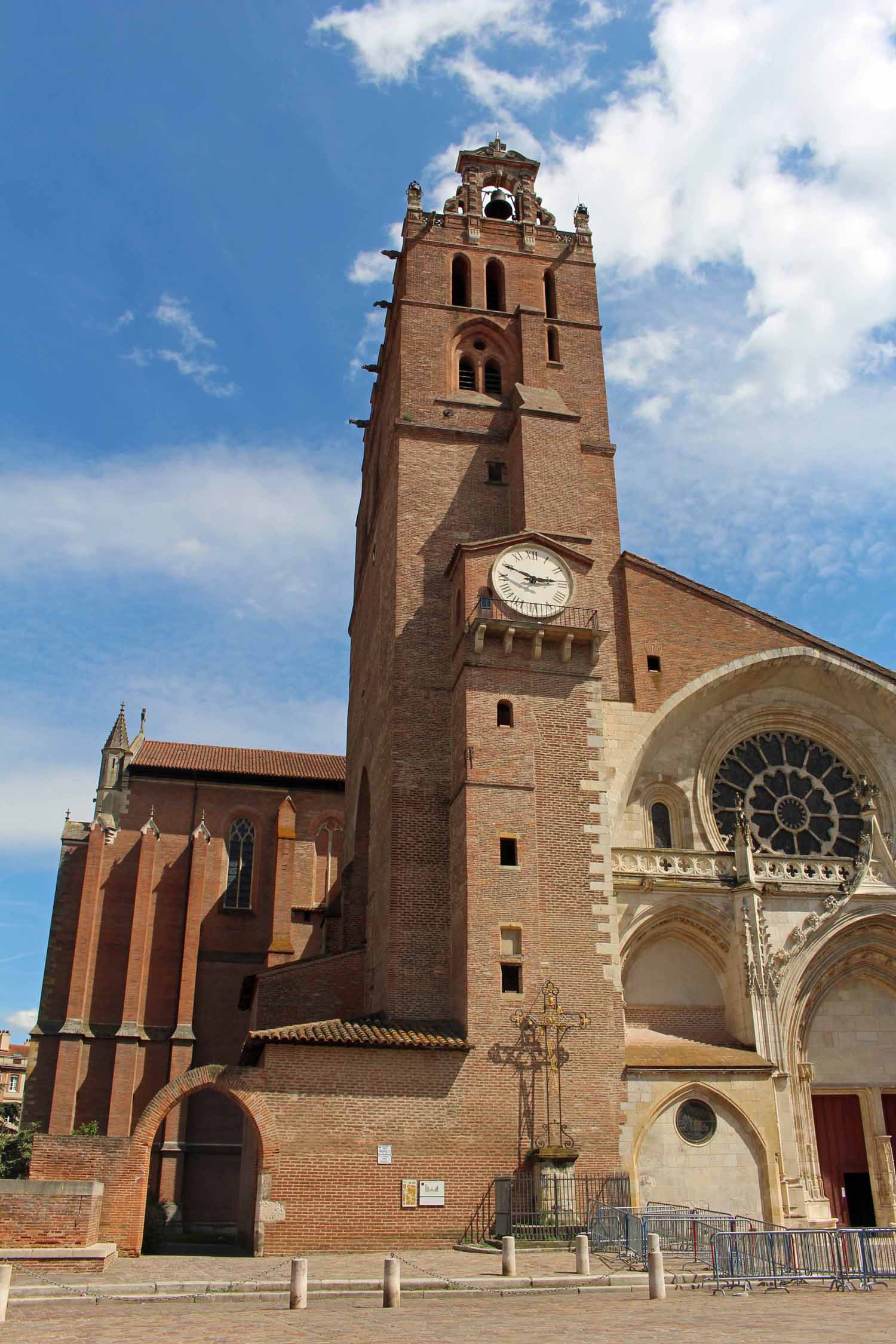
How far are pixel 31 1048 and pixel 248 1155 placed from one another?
50.5 feet

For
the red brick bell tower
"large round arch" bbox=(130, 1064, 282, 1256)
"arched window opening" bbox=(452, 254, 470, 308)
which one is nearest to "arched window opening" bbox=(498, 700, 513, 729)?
the red brick bell tower

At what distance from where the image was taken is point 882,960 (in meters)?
25.0

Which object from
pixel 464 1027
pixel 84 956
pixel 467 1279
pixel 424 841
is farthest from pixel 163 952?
pixel 467 1279

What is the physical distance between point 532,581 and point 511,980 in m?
9.01

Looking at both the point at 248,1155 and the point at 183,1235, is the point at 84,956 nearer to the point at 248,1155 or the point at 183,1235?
the point at 183,1235

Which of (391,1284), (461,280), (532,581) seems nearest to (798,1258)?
(391,1284)

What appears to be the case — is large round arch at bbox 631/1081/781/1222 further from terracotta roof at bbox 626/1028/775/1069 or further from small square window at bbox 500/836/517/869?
small square window at bbox 500/836/517/869

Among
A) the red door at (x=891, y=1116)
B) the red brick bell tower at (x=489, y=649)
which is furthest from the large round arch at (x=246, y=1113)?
the red door at (x=891, y=1116)

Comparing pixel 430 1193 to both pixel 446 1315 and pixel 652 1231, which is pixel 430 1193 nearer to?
pixel 652 1231

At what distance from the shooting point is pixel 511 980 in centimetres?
2147

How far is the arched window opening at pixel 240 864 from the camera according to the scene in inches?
1626

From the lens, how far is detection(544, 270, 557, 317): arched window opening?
33375 millimetres

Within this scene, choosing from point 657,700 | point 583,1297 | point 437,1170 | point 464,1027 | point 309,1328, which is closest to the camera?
point 309,1328

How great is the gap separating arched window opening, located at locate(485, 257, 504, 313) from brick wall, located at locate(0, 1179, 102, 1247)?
2623 cm
